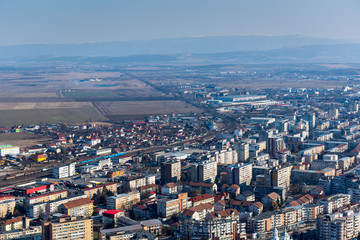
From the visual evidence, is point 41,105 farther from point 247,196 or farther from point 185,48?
point 185,48

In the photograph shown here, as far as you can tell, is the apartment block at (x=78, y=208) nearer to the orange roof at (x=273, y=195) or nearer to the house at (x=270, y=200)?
the house at (x=270, y=200)

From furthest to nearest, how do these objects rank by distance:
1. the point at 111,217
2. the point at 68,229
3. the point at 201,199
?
the point at 201,199 < the point at 111,217 < the point at 68,229

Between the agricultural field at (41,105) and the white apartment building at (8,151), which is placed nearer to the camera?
the white apartment building at (8,151)

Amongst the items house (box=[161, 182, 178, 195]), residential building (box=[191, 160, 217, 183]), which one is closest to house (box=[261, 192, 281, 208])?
house (box=[161, 182, 178, 195])

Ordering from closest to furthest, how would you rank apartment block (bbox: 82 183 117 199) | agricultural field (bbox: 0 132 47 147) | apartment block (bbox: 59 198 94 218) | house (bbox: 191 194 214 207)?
apartment block (bbox: 59 198 94 218) → house (bbox: 191 194 214 207) → apartment block (bbox: 82 183 117 199) → agricultural field (bbox: 0 132 47 147)

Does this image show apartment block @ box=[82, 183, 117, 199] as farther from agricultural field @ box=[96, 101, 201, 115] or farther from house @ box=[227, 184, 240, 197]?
agricultural field @ box=[96, 101, 201, 115]

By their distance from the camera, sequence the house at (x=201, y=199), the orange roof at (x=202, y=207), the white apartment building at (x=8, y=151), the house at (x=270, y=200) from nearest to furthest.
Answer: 1. the orange roof at (x=202, y=207)
2. the house at (x=201, y=199)
3. the house at (x=270, y=200)
4. the white apartment building at (x=8, y=151)

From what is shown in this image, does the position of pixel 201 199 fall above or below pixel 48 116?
above

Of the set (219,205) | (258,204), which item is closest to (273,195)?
(258,204)

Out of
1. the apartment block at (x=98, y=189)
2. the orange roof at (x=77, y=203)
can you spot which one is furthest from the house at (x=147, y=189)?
the orange roof at (x=77, y=203)
